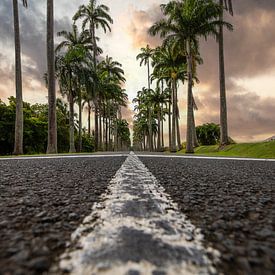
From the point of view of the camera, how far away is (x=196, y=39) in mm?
23922

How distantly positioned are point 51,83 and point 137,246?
1888 centimetres

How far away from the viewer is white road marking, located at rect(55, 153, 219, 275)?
597mm

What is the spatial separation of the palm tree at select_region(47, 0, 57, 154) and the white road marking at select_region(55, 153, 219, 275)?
17187 millimetres

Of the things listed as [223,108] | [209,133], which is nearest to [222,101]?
[223,108]

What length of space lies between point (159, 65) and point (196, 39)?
1137 cm

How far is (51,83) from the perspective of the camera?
59.5ft

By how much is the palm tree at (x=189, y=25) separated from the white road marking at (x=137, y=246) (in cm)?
2145

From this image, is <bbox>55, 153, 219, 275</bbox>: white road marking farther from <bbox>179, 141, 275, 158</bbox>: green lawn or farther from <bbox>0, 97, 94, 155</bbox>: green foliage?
<bbox>0, 97, 94, 155</bbox>: green foliage

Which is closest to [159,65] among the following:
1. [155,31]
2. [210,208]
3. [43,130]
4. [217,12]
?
[155,31]

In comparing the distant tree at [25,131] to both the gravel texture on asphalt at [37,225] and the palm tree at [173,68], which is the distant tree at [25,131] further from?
the gravel texture on asphalt at [37,225]

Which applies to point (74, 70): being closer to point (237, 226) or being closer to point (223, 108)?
point (223, 108)

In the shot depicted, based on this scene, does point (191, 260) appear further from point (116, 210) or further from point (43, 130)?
point (43, 130)

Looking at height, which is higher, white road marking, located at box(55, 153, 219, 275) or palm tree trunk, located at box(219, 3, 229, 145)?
palm tree trunk, located at box(219, 3, 229, 145)

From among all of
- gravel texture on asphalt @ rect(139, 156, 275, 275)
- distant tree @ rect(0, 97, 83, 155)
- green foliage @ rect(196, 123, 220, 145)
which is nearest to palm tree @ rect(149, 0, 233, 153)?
distant tree @ rect(0, 97, 83, 155)
